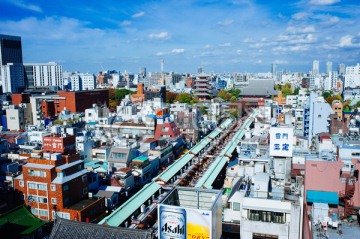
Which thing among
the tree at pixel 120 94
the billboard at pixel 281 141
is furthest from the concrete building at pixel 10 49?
the billboard at pixel 281 141

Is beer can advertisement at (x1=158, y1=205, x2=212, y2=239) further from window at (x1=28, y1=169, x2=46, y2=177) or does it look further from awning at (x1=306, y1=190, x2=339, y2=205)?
window at (x1=28, y1=169, x2=46, y2=177)

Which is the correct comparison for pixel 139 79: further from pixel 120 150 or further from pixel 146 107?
pixel 120 150

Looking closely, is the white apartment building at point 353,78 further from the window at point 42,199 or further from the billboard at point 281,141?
the window at point 42,199

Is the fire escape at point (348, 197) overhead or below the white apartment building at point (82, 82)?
below

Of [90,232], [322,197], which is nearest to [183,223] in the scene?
[90,232]

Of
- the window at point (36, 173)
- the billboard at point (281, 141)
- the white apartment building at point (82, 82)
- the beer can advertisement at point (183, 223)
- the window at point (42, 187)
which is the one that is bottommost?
the window at point (42, 187)

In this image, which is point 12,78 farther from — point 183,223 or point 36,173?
point 183,223

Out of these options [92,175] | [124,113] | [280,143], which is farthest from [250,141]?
[124,113]

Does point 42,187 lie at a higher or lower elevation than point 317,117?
lower
